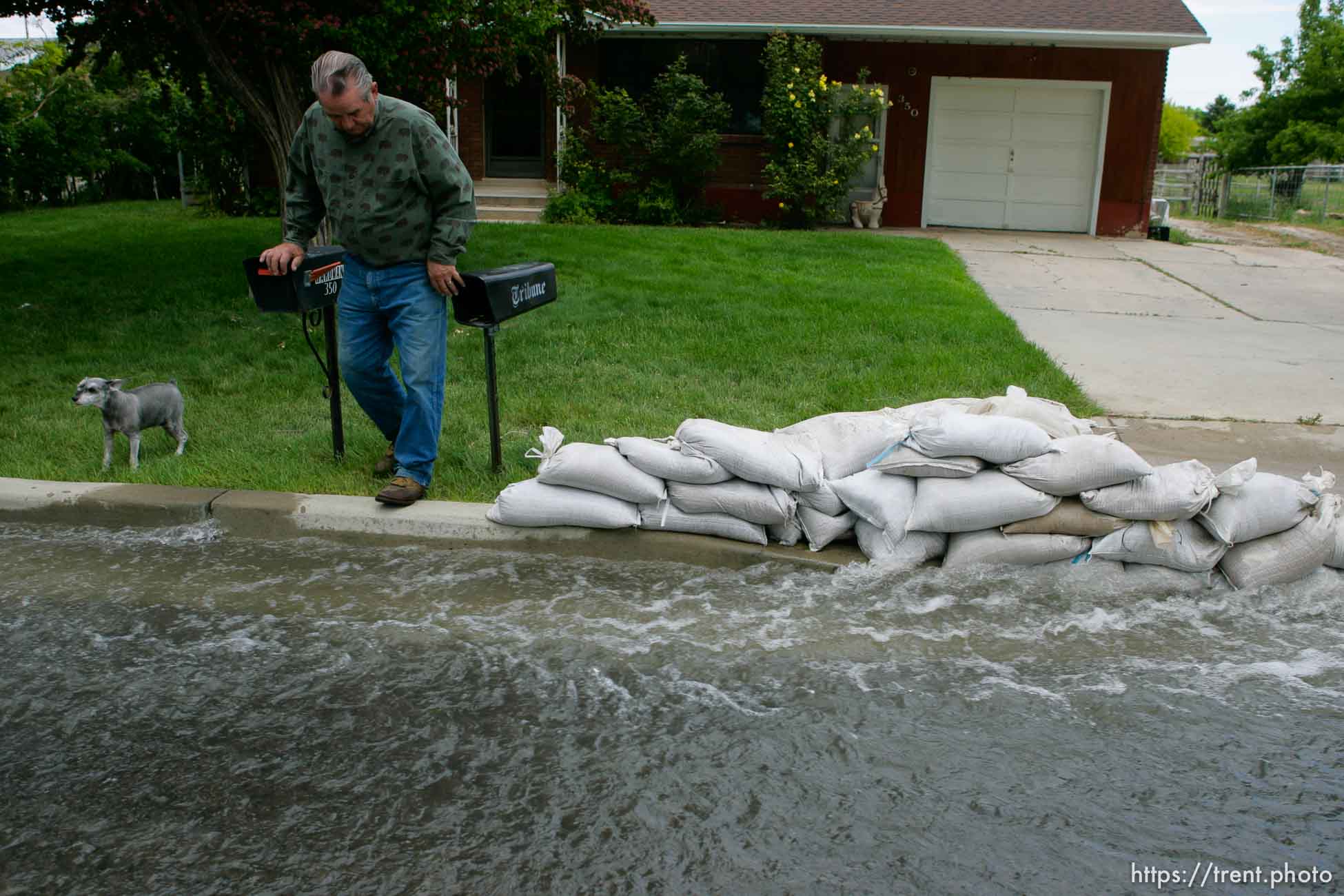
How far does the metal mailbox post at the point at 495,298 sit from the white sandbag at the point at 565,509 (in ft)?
2.07

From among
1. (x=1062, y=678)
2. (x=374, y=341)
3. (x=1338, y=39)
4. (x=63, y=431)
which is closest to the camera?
(x=1062, y=678)

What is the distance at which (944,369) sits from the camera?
7.13 metres

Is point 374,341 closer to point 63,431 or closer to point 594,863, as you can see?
point 63,431

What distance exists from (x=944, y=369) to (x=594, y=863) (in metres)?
5.05

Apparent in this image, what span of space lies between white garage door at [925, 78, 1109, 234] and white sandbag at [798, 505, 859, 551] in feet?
46.9

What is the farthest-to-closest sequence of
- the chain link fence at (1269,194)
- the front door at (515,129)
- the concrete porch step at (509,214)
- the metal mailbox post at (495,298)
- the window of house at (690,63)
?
1. the chain link fence at (1269,194)
2. the front door at (515,129)
3. the window of house at (690,63)
4. the concrete porch step at (509,214)
5. the metal mailbox post at (495,298)

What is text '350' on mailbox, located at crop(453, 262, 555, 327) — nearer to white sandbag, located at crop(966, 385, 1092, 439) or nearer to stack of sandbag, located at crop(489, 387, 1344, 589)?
stack of sandbag, located at crop(489, 387, 1344, 589)

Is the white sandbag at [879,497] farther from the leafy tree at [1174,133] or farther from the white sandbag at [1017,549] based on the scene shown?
the leafy tree at [1174,133]

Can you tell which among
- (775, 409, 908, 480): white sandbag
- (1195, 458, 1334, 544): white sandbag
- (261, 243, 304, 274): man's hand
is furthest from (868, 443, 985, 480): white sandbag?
(261, 243, 304, 274): man's hand

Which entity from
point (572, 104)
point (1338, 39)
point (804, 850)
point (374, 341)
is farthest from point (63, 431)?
point (1338, 39)

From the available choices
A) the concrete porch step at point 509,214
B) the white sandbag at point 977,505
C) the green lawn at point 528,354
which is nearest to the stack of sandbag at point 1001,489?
the white sandbag at point 977,505

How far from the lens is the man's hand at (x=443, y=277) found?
462 centimetres

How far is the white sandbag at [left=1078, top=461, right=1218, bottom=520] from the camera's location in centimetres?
427

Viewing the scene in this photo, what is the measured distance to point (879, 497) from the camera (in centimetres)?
447
